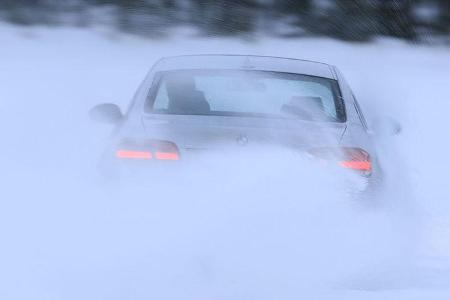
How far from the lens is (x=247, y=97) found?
19.1ft

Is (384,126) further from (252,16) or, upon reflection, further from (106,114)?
(252,16)

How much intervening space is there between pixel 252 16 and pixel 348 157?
10.0 metres

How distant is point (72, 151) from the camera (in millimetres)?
7242

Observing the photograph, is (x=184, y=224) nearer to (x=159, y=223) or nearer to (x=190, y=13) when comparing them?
(x=159, y=223)

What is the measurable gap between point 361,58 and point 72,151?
7374 mm

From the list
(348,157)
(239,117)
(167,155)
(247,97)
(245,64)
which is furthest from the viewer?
(245,64)

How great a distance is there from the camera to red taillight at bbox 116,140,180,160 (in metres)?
5.01

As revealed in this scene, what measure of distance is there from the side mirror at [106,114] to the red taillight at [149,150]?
131 centimetres

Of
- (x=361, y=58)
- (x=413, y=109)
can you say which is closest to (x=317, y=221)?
(x=413, y=109)

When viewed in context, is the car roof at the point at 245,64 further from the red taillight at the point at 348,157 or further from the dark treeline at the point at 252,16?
the dark treeline at the point at 252,16

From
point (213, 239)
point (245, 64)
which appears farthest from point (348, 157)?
point (245, 64)

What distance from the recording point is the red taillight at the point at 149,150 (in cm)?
501

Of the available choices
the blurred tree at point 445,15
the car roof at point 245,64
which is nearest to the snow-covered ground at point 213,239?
the car roof at point 245,64

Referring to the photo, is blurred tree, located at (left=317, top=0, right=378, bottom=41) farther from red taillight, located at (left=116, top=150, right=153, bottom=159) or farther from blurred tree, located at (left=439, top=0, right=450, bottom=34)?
red taillight, located at (left=116, top=150, right=153, bottom=159)
